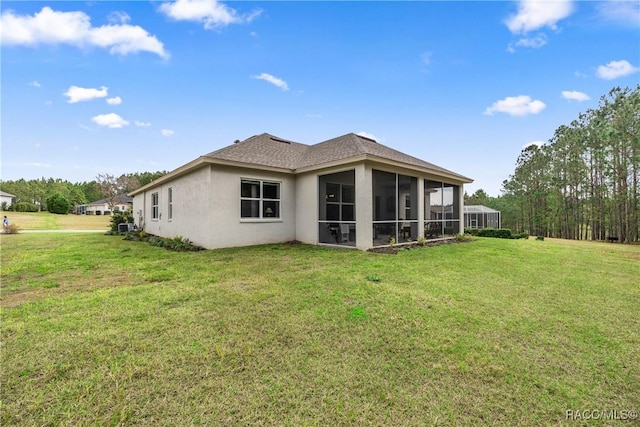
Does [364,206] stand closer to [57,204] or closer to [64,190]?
[57,204]

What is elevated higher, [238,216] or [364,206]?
[364,206]

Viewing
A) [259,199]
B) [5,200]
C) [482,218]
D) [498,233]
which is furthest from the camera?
[5,200]

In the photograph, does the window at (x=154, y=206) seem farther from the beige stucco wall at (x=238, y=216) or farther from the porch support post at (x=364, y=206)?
the porch support post at (x=364, y=206)

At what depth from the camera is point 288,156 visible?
494 inches

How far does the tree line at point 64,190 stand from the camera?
4438 cm

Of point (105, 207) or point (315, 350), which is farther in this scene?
point (105, 207)

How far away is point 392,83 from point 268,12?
7.13 meters

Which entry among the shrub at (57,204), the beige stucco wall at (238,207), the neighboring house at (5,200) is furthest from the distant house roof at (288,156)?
the neighboring house at (5,200)

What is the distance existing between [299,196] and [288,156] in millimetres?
2370

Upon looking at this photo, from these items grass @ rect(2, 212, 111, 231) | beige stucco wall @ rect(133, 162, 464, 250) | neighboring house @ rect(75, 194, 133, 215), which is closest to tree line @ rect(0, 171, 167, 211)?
neighboring house @ rect(75, 194, 133, 215)

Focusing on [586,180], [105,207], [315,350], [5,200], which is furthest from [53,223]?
[586,180]

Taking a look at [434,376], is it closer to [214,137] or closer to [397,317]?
[397,317]

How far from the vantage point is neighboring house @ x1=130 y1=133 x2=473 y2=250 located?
9.40 metres

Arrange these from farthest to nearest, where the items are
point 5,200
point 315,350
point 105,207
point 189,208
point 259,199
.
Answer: point 105,207 < point 5,200 < point 189,208 < point 259,199 < point 315,350
